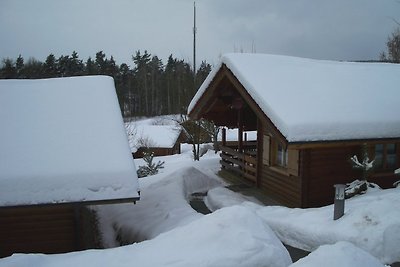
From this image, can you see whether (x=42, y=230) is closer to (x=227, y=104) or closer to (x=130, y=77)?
(x=227, y=104)

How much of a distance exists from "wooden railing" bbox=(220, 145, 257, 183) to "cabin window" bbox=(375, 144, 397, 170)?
374 centimetres

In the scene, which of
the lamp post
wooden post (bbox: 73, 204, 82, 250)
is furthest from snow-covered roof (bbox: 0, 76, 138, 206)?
the lamp post

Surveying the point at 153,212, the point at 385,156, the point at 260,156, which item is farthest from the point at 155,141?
the point at 385,156

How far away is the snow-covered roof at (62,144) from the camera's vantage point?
269 inches

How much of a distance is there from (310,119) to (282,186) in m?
2.52

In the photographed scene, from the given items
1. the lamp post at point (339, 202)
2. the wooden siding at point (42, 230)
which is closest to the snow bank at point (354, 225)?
the lamp post at point (339, 202)

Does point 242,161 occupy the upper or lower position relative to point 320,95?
lower

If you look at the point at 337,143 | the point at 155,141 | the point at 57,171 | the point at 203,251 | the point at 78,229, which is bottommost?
the point at 155,141

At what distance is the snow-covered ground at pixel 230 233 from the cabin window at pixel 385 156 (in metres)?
1.71

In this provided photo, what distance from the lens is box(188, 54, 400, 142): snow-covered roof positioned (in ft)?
28.3

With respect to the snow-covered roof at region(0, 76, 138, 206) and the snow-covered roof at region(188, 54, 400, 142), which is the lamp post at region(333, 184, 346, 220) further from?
the snow-covered roof at region(0, 76, 138, 206)

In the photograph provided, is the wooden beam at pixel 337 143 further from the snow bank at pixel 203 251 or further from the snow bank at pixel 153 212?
the snow bank at pixel 203 251

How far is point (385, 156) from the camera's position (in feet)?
32.8

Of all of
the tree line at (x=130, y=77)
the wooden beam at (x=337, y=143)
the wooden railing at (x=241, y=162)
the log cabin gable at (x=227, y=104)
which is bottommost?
the wooden railing at (x=241, y=162)
